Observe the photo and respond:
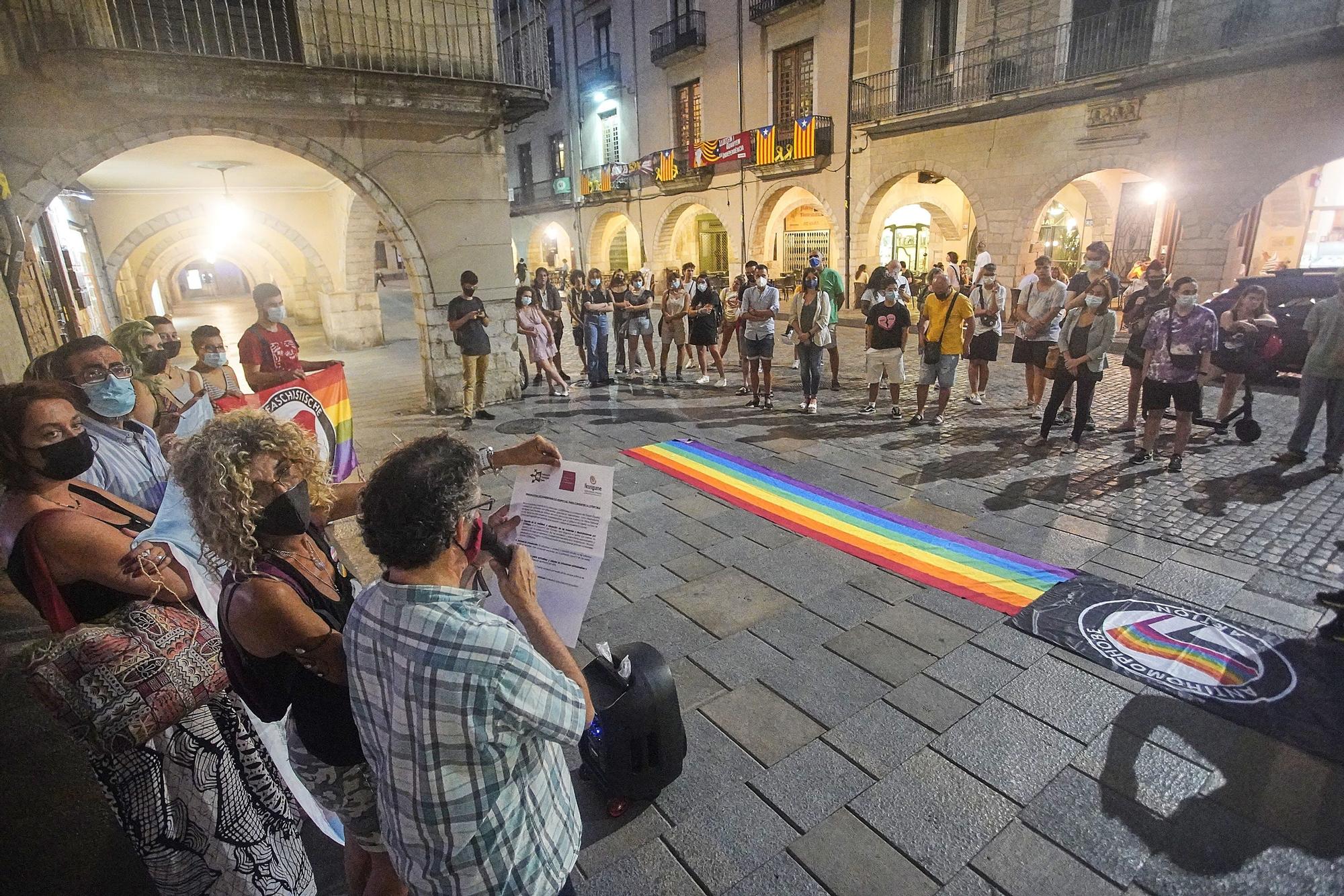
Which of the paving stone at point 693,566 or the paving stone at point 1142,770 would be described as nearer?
the paving stone at point 1142,770

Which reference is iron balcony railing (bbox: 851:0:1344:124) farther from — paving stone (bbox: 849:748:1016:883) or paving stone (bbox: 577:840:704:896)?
paving stone (bbox: 577:840:704:896)

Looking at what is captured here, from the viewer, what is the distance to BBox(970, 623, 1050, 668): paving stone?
11.6 ft

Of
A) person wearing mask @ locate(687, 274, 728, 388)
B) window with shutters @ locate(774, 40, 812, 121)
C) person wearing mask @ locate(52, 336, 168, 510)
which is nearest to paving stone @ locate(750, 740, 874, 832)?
person wearing mask @ locate(52, 336, 168, 510)

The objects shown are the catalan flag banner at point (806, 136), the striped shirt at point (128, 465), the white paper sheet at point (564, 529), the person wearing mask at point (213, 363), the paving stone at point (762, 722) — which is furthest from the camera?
the catalan flag banner at point (806, 136)

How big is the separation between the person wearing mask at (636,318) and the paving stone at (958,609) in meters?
7.23

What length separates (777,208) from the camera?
21688mm

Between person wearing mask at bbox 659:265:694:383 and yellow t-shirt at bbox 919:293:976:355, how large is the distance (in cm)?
404

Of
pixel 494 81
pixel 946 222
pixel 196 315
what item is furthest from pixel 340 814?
pixel 196 315

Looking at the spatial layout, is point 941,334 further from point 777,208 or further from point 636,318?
point 777,208

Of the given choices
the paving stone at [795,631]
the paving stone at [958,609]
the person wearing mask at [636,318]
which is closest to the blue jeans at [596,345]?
the person wearing mask at [636,318]

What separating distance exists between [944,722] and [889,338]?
5639 millimetres

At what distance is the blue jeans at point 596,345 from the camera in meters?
10.3

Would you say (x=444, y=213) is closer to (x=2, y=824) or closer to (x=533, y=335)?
(x=533, y=335)

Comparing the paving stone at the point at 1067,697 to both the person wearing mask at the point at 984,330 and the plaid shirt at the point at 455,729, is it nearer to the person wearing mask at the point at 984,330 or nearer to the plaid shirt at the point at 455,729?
the plaid shirt at the point at 455,729
